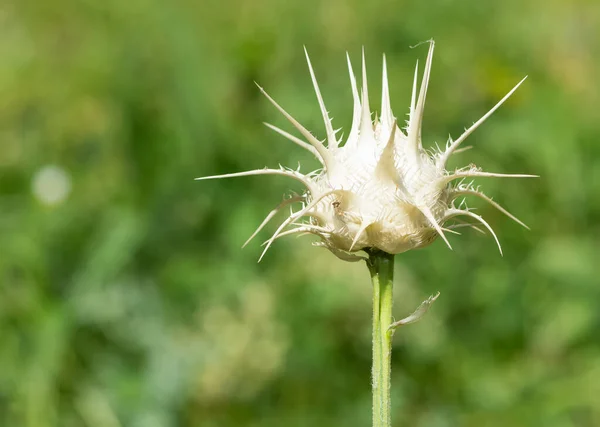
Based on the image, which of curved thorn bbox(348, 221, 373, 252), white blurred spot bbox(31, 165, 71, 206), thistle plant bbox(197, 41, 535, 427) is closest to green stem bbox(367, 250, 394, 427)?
thistle plant bbox(197, 41, 535, 427)

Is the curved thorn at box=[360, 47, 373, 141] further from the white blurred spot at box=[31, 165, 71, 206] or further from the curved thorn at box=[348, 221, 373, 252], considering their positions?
the white blurred spot at box=[31, 165, 71, 206]

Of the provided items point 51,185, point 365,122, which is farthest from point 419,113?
point 51,185

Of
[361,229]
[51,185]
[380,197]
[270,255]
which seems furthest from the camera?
[270,255]

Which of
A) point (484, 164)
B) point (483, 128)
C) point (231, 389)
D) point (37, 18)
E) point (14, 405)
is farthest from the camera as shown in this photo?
point (37, 18)

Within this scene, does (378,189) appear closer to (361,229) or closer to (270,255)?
(361,229)

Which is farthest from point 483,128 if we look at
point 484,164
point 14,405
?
point 14,405

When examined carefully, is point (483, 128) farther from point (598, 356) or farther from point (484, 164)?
point (598, 356)
